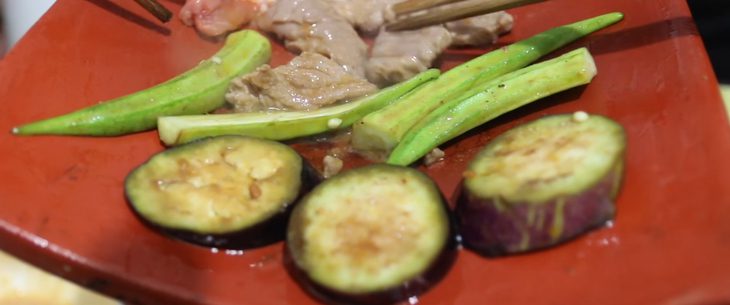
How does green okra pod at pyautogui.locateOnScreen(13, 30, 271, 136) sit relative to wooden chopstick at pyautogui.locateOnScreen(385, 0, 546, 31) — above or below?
below

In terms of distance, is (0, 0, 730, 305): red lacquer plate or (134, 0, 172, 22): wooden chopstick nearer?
(0, 0, 730, 305): red lacquer plate

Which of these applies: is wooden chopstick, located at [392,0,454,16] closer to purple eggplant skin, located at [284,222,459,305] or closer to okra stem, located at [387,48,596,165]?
okra stem, located at [387,48,596,165]

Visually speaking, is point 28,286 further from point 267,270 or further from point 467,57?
point 467,57

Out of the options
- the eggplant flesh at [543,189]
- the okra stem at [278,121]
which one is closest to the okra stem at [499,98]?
the okra stem at [278,121]

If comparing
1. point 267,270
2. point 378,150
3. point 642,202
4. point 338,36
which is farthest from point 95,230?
point 642,202

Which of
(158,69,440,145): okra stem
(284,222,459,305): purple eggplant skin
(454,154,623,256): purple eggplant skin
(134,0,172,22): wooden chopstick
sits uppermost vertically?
(134,0,172,22): wooden chopstick

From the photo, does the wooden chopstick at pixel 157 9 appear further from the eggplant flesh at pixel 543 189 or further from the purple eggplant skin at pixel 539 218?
the purple eggplant skin at pixel 539 218

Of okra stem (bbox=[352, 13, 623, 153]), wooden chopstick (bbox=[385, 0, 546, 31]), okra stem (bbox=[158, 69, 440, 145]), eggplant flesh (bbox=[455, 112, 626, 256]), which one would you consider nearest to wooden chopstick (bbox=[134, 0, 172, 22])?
okra stem (bbox=[158, 69, 440, 145])
